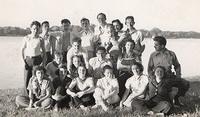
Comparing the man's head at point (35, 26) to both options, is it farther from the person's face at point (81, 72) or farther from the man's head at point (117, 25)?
the man's head at point (117, 25)

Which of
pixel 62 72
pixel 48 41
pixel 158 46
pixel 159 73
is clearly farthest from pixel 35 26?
pixel 159 73

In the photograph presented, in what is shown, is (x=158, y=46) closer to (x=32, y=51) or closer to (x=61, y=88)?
(x=61, y=88)

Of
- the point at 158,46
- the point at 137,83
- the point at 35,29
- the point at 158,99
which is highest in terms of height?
the point at 35,29

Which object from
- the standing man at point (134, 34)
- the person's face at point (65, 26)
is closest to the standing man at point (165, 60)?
the standing man at point (134, 34)

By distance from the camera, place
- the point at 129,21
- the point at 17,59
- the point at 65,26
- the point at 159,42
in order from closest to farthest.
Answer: the point at 159,42 < the point at 129,21 < the point at 65,26 < the point at 17,59

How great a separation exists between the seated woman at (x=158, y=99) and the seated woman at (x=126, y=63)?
556 millimetres

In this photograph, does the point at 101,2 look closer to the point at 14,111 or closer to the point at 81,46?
the point at 81,46

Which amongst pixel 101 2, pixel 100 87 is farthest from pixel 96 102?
pixel 101 2

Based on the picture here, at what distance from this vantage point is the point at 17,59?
9.55m

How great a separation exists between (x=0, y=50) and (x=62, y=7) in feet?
6.76

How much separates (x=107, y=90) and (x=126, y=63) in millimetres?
660

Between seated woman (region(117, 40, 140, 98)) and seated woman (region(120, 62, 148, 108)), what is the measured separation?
11.6 inches

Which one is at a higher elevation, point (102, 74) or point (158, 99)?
point (102, 74)

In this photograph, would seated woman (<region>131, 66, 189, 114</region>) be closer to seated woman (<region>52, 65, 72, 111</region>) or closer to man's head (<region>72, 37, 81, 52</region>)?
seated woman (<region>52, 65, 72, 111</region>)
